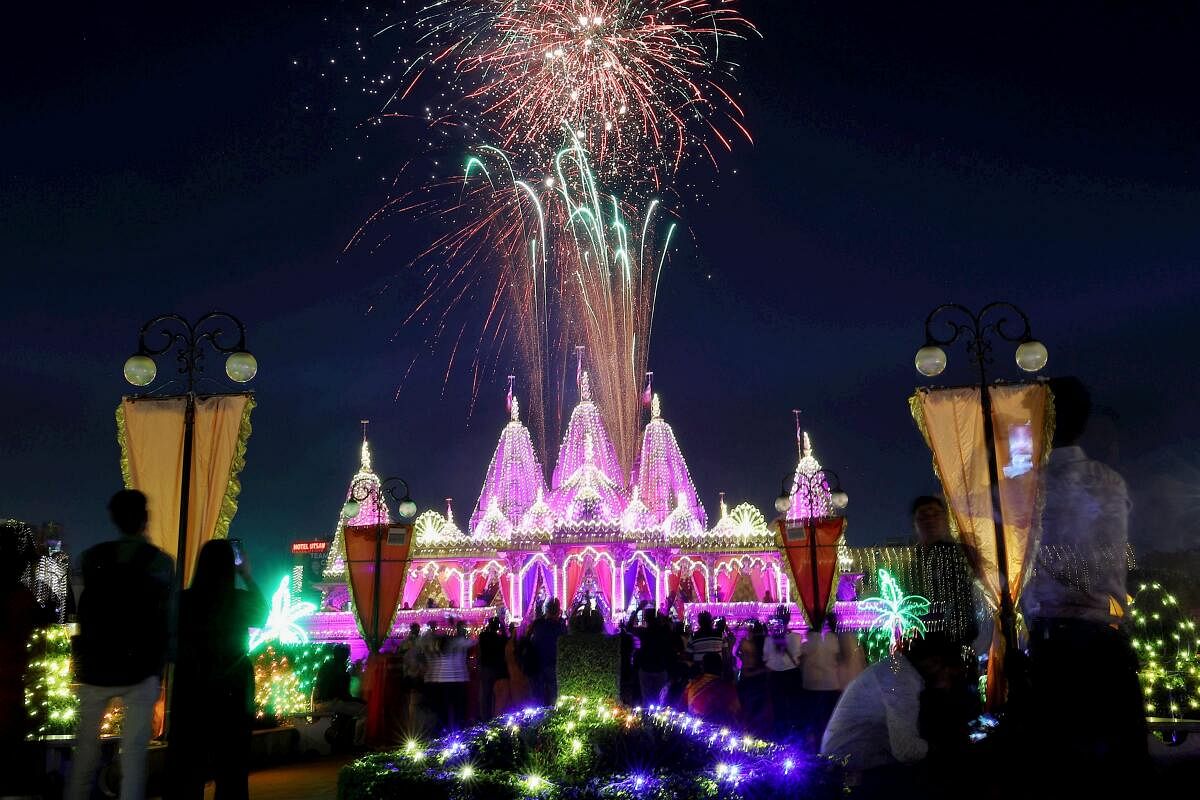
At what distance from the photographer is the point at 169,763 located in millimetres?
5406

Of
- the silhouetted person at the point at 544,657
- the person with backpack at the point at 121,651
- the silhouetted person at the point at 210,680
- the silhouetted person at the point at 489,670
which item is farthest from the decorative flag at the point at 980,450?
the silhouetted person at the point at 489,670

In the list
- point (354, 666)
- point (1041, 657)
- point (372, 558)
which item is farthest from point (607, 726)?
point (354, 666)

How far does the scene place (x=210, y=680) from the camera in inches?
211

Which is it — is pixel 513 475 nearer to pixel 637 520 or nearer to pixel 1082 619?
pixel 637 520

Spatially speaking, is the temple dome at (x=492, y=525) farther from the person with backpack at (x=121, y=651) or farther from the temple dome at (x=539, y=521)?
the person with backpack at (x=121, y=651)

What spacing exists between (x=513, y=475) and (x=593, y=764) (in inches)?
1266

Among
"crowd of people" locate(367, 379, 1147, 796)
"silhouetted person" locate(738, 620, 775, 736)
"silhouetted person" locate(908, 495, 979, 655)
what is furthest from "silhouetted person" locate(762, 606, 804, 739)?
"silhouetted person" locate(908, 495, 979, 655)

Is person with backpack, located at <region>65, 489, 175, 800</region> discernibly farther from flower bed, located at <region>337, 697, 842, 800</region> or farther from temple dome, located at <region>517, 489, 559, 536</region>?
temple dome, located at <region>517, 489, 559, 536</region>

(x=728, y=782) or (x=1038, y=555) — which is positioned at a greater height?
(x=1038, y=555)

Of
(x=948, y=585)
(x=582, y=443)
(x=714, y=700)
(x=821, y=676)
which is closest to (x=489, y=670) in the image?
(x=714, y=700)

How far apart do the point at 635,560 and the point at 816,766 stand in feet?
82.0

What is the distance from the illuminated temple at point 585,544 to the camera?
28.7 metres

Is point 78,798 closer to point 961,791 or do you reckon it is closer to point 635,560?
point 961,791

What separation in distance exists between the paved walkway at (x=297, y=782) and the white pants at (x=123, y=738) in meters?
3.11
